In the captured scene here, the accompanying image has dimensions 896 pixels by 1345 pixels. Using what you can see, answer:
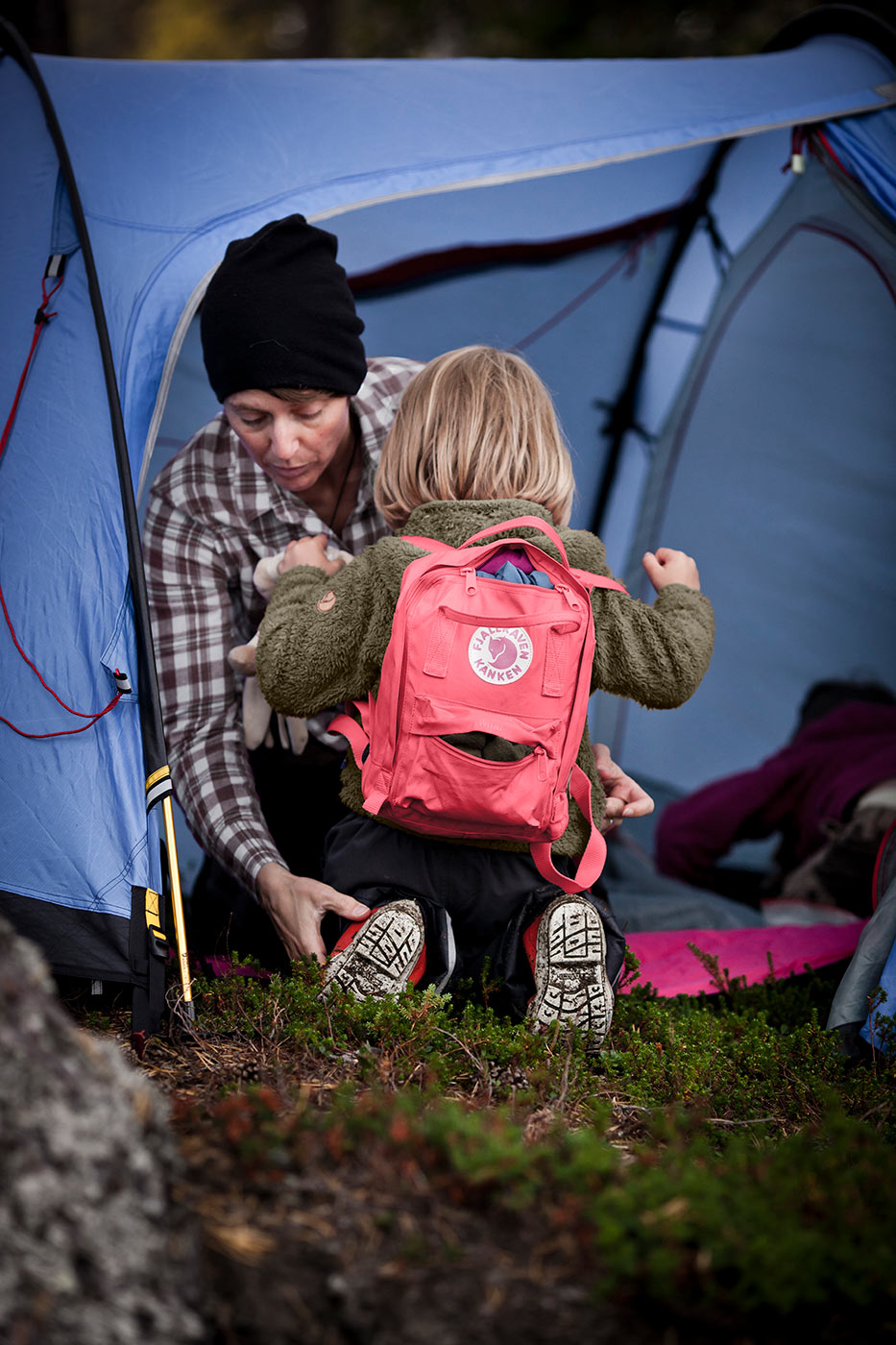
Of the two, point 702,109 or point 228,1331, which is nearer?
point 228,1331

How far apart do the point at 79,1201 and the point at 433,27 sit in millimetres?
11732

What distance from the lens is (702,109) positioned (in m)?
2.88

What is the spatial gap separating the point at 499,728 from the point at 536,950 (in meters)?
0.48

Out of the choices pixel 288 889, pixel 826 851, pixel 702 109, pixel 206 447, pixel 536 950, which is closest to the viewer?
pixel 536 950

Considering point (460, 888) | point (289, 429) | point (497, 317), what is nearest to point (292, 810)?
point (460, 888)

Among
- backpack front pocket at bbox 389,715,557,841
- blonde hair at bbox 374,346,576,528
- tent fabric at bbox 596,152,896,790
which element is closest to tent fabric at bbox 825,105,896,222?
tent fabric at bbox 596,152,896,790

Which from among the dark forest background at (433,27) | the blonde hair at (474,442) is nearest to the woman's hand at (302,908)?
the blonde hair at (474,442)

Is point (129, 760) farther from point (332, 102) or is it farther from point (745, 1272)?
point (332, 102)

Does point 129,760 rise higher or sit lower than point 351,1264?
higher

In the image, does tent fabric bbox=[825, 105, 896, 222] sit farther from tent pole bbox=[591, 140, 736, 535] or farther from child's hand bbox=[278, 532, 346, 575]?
child's hand bbox=[278, 532, 346, 575]

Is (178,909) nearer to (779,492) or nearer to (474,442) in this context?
(474,442)

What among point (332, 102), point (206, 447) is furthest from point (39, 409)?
point (332, 102)

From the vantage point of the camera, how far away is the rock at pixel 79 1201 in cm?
102

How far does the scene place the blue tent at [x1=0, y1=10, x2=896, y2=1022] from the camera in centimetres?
213
